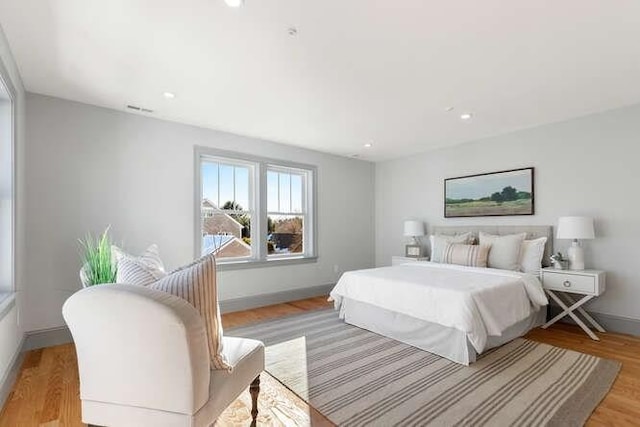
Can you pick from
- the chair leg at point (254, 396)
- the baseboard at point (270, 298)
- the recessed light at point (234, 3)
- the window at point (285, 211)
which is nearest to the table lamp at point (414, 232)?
the baseboard at point (270, 298)

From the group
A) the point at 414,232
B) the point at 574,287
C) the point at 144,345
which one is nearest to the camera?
the point at 144,345

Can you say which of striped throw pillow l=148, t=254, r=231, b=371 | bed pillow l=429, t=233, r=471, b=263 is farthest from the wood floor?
bed pillow l=429, t=233, r=471, b=263

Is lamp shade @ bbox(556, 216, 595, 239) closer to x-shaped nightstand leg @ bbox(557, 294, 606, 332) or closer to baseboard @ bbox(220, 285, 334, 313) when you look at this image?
x-shaped nightstand leg @ bbox(557, 294, 606, 332)

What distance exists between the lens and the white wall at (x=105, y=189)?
3.09 metres

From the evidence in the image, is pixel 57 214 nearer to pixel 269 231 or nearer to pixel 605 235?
pixel 269 231

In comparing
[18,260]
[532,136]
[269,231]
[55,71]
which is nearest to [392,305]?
[269,231]

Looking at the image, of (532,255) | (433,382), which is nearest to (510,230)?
(532,255)


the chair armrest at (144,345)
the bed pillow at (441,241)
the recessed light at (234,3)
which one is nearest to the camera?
the chair armrest at (144,345)

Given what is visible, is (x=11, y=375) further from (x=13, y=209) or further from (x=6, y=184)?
(x=6, y=184)

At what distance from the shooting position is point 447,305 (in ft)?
8.98

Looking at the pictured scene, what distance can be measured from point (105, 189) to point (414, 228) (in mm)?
4267

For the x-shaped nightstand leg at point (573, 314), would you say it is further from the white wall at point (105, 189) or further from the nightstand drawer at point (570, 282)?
the white wall at point (105, 189)

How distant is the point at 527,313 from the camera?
3.19 metres

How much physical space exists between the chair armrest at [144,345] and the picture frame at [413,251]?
14.1 feet
